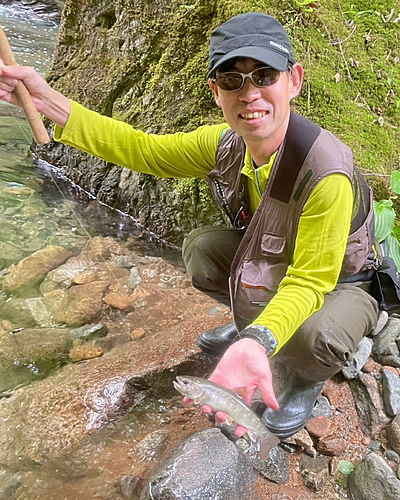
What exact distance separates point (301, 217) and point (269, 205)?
0.85 feet

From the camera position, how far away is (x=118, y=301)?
4.07 m

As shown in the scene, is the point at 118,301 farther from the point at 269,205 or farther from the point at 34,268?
the point at 269,205

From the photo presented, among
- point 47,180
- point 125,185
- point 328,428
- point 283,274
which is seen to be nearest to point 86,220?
point 125,185

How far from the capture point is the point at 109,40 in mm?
5926

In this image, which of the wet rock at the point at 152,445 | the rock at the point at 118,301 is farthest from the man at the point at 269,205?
the rock at the point at 118,301

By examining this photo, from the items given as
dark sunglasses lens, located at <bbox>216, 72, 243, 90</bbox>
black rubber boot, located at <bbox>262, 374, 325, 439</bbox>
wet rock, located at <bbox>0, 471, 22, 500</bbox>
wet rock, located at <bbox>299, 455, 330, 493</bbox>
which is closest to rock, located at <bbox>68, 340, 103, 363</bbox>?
wet rock, located at <bbox>0, 471, 22, 500</bbox>

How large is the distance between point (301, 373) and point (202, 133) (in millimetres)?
1758

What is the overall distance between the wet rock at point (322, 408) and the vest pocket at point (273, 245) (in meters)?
1.18

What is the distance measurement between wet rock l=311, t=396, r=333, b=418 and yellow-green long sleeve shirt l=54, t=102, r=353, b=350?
1.05 m

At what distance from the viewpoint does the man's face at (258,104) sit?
226 centimetres

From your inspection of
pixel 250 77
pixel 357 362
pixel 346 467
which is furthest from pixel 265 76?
pixel 346 467

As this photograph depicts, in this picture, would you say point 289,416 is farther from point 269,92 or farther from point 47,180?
point 47,180

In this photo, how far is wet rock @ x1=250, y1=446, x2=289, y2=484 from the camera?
2.63 meters

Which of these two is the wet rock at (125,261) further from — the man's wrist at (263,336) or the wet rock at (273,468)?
the man's wrist at (263,336)
